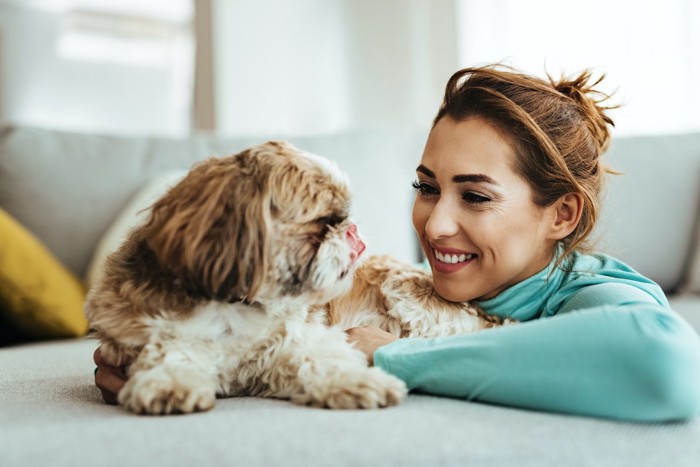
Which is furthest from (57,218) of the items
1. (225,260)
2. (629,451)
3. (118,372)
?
(629,451)

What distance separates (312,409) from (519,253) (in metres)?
0.80

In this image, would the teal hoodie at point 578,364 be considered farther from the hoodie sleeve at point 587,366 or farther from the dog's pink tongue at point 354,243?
the dog's pink tongue at point 354,243

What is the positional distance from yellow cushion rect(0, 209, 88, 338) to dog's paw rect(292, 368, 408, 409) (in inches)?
62.8

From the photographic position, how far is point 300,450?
1.18 m

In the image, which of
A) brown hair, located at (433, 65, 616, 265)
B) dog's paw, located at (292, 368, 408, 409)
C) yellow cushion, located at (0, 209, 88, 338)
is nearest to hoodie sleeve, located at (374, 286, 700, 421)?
dog's paw, located at (292, 368, 408, 409)

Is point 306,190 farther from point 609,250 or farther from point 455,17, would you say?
point 455,17

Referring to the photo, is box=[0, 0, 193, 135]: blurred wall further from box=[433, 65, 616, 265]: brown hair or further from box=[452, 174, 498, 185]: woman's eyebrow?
box=[452, 174, 498, 185]: woman's eyebrow

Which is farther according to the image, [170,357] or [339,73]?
[339,73]

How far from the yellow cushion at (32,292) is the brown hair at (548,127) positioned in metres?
1.68

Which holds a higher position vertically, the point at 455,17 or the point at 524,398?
the point at 455,17

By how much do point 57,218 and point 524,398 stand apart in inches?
92.2

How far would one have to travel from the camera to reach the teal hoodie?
1382 millimetres

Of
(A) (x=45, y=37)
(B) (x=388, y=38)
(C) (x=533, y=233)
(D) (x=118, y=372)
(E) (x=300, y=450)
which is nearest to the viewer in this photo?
(E) (x=300, y=450)

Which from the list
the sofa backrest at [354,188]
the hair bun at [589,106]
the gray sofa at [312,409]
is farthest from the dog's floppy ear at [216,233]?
the sofa backrest at [354,188]
